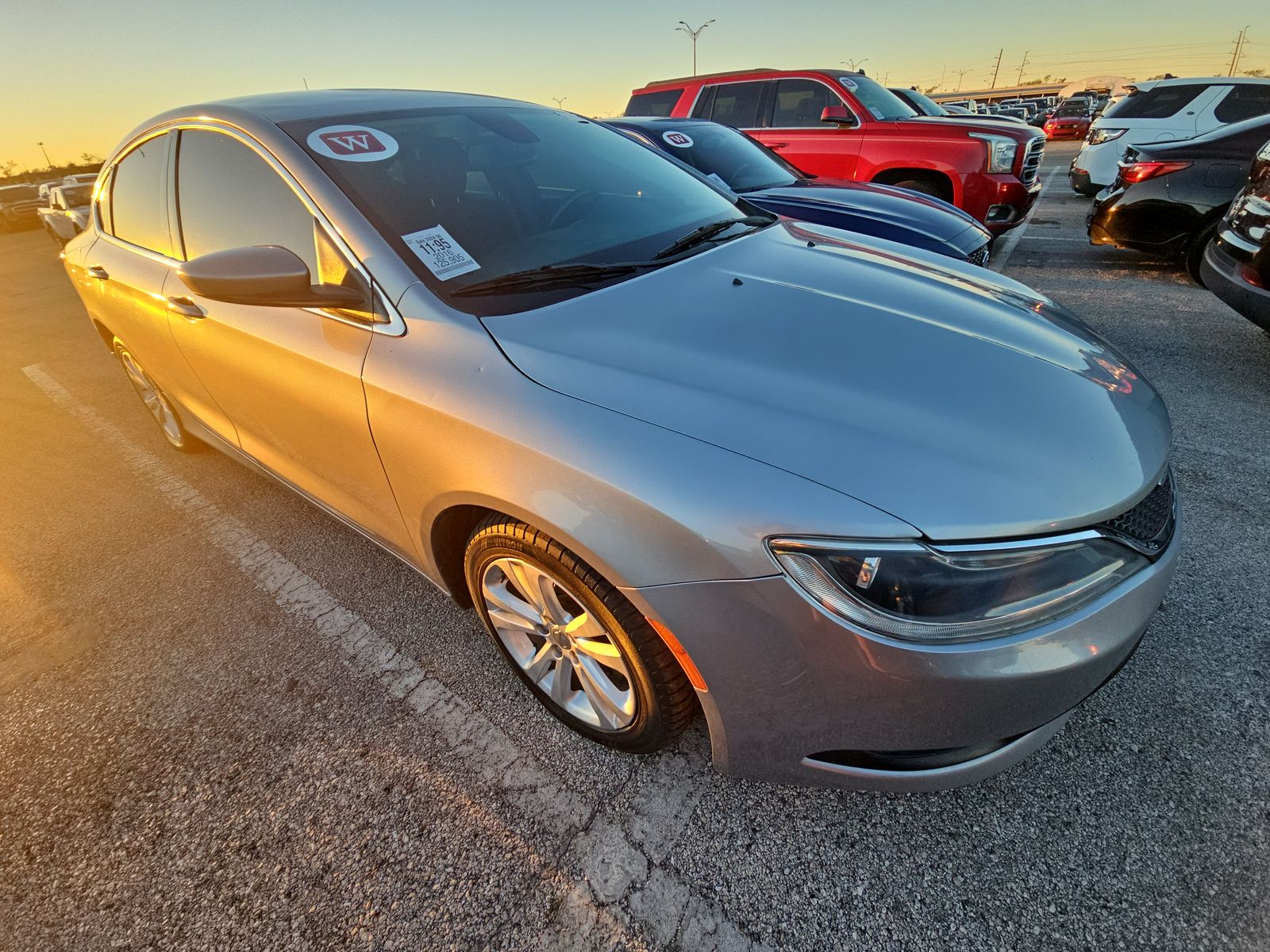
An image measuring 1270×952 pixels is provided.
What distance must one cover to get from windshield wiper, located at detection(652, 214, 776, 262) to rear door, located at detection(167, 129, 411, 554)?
0.92 metres

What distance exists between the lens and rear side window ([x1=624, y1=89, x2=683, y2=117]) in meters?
7.64

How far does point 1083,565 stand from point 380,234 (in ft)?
5.99

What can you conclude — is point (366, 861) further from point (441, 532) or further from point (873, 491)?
point (873, 491)

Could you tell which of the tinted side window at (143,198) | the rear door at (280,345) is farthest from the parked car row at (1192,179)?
the tinted side window at (143,198)

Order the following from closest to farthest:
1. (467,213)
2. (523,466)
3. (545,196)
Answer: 1. (523,466)
2. (467,213)
3. (545,196)

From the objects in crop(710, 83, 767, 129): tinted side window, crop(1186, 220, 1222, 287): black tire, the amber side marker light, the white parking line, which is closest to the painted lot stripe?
the amber side marker light

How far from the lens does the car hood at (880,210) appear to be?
378 cm

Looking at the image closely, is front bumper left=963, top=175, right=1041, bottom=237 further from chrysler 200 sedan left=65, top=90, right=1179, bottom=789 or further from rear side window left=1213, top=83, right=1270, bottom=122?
chrysler 200 sedan left=65, top=90, right=1179, bottom=789

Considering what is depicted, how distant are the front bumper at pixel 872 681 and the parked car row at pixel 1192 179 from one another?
10.5 ft

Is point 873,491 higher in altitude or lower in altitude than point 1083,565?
higher

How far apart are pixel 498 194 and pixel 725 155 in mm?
3414

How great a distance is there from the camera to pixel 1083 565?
123 cm

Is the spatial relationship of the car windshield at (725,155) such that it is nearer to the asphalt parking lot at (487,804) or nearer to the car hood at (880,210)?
the car hood at (880,210)

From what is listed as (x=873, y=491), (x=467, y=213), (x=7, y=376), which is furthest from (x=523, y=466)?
(x=7, y=376)
